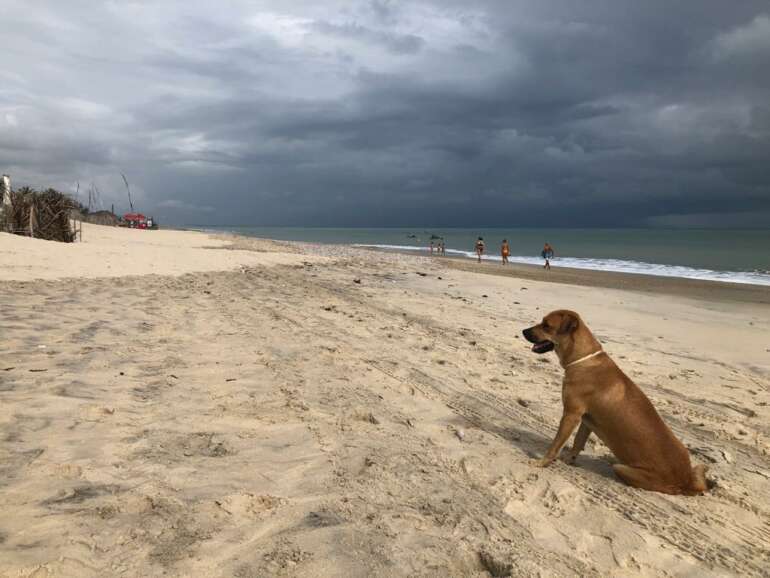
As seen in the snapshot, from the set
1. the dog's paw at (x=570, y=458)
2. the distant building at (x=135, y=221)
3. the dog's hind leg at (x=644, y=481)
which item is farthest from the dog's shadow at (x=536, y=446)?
the distant building at (x=135, y=221)

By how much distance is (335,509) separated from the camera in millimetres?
3076

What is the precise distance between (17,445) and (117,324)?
13.7ft

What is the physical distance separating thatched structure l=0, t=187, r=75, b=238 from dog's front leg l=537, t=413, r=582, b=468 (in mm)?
24879

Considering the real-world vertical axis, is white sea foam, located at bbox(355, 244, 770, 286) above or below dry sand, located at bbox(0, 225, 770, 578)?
above

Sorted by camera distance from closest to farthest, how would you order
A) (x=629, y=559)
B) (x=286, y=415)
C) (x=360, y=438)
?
(x=629, y=559)
(x=360, y=438)
(x=286, y=415)

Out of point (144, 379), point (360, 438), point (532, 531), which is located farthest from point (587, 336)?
point (144, 379)

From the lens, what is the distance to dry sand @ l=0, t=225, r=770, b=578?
268cm

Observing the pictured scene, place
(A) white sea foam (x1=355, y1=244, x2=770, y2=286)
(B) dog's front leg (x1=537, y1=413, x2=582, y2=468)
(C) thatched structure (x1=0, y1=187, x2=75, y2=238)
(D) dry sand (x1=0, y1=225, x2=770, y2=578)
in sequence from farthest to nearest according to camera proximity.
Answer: (A) white sea foam (x1=355, y1=244, x2=770, y2=286)
(C) thatched structure (x1=0, y1=187, x2=75, y2=238)
(B) dog's front leg (x1=537, y1=413, x2=582, y2=468)
(D) dry sand (x1=0, y1=225, x2=770, y2=578)

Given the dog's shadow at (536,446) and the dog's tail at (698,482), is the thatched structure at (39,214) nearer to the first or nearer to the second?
the dog's shadow at (536,446)

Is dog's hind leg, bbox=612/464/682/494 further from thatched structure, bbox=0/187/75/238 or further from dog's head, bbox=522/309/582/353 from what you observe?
thatched structure, bbox=0/187/75/238

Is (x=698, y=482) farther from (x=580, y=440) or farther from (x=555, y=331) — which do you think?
(x=555, y=331)

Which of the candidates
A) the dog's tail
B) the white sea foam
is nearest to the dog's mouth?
the dog's tail

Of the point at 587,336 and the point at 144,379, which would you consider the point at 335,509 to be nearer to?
the point at 587,336

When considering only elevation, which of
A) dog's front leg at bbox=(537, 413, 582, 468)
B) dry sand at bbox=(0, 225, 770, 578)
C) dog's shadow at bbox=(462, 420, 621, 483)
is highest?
dog's front leg at bbox=(537, 413, 582, 468)
